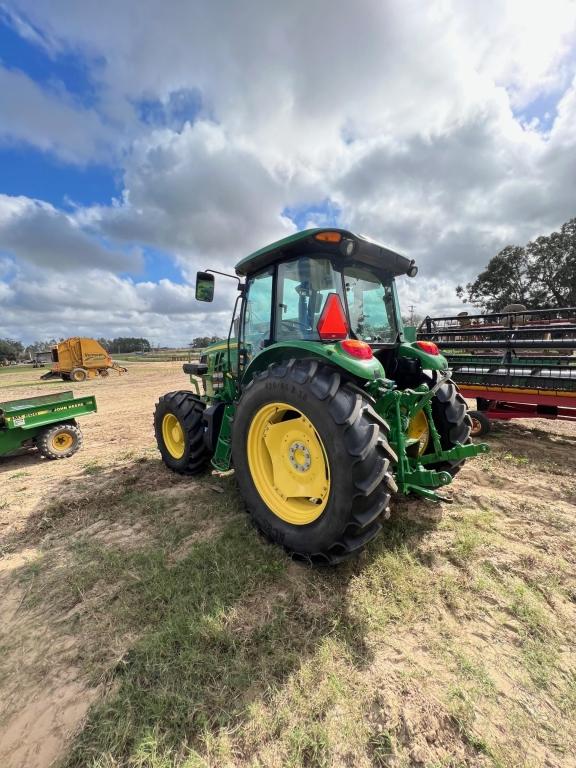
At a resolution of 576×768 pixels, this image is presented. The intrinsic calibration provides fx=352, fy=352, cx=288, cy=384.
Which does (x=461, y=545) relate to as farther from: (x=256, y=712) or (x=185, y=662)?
(x=185, y=662)

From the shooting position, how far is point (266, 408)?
2.67 metres

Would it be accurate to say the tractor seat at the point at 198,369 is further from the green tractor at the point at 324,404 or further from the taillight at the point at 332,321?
the taillight at the point at 332,321

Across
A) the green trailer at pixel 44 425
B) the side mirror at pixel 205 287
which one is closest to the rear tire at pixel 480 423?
the side mirror at pixel 205 287

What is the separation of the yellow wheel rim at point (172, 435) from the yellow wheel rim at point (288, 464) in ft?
5.98

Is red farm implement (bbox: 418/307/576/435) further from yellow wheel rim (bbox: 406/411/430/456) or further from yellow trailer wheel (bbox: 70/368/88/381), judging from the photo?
yellow trailer wheel (bbox: 70/368/88/381)

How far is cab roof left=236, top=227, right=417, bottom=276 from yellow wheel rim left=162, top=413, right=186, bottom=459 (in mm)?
1990

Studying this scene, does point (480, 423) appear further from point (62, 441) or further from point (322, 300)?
point (62, 441)

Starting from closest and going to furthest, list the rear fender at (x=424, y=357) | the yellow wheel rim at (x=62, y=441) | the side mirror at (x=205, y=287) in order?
the rear fender at (x=424, y=357)
the side mirror at (x=205, y=287)
the yellow wheel rim at (x=62, y=441)

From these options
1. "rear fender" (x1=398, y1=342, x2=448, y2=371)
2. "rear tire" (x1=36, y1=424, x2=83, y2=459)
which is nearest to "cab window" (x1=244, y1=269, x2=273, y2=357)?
"rear fender" (x1=398, y1=342, x2=448, y2=371)

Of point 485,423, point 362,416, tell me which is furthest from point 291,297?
point 485,423

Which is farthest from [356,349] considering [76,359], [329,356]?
[76,359]

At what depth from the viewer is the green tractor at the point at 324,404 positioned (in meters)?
2.14

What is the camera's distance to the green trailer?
4.83 metres

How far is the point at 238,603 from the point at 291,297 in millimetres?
2341
